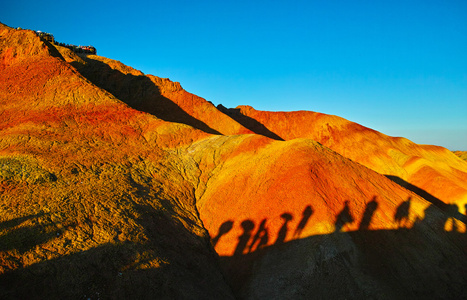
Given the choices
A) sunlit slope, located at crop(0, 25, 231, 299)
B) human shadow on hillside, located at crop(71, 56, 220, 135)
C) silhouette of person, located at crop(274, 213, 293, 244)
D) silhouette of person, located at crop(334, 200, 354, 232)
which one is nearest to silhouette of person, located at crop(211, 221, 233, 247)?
sunlit slope, located at crop(0, 25, 231, 299)

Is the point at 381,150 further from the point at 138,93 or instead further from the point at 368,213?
the point at 138,93

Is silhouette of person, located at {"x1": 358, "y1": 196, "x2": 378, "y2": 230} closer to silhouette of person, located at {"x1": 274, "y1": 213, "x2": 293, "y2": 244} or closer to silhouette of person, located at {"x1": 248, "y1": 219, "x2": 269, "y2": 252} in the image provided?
silhouette of person, located at {"x1": 274, "y1": 213, "x2": 293, "y2": 244}

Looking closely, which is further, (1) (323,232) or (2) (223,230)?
(2) (223,230)

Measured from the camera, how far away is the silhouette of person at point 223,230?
49.0ft

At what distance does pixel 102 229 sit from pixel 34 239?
8.04ft

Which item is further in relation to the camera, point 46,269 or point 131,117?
point 131,117

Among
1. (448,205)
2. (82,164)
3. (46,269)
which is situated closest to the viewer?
→ (46,269)

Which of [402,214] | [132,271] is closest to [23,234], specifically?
[132,271]

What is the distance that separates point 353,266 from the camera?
471 inches

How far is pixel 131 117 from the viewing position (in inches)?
969

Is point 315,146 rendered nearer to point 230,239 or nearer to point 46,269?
point 230,239

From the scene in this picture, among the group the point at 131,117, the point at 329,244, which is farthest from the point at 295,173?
the point at 131,117

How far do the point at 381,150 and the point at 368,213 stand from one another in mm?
30347

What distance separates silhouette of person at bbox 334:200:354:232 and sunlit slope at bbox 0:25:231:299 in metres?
6.26
